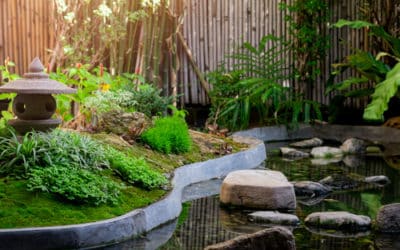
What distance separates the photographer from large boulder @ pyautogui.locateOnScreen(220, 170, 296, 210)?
755cm

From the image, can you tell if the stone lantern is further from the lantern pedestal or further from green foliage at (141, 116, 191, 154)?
green foliage at (141, 116, 191, 154)

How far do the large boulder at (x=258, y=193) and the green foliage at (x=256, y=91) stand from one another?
5257mm

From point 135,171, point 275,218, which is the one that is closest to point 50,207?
point 135,171

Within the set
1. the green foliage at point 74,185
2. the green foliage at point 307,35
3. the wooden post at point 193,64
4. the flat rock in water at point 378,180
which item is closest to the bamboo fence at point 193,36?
the wooden post at point 193,64

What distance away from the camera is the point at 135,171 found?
7.70 m

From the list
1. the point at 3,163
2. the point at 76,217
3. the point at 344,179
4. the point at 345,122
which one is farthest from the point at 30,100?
the point at 345,122

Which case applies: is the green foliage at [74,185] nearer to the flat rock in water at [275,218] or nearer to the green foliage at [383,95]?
the flat rock in water at [275,218]

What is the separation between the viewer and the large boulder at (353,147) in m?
11.9

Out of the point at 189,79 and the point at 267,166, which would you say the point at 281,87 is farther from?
the point at 267,166

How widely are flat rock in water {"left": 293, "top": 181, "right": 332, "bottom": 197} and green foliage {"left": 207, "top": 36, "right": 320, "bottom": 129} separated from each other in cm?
458

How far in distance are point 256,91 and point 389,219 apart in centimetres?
683

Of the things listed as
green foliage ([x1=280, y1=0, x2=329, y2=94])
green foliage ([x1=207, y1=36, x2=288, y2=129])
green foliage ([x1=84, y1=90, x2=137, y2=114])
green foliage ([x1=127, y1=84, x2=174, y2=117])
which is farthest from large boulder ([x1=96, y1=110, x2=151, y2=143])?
green foliage ([x1=280, y1=0, x2=329, y2=94])

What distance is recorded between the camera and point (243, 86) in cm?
1373

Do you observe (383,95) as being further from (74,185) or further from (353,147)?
(74,185)
